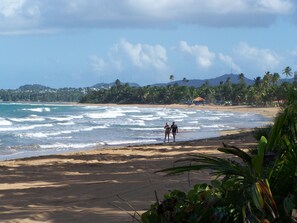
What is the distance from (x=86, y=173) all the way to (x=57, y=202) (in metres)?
4.50

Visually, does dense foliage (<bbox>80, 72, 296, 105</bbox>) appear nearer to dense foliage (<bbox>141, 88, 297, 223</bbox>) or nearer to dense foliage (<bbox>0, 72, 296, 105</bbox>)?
dense foliage (<bbox>0, 72, 296, 105</bbox>)

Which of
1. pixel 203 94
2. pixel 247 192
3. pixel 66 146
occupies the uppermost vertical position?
pixel 203 94

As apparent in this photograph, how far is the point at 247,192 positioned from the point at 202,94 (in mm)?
137035

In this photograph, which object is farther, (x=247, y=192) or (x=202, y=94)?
(x=202, y=94)

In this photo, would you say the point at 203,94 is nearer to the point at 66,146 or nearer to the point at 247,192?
the point at 66,146

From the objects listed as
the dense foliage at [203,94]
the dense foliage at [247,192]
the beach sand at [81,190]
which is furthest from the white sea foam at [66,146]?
the dense foliage at [203,94]

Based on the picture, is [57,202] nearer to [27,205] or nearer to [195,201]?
[27,205]

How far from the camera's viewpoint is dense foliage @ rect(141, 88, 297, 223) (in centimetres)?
252

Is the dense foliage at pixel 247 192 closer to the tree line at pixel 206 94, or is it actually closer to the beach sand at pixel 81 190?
the beach sand at pixel 81 190

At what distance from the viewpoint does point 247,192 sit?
2594 mm

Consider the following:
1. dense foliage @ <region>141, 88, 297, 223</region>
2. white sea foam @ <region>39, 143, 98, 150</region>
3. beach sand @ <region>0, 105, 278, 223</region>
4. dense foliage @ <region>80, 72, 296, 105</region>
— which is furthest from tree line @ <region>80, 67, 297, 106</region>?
dense foliage @ <region>141, 88, 297, 223</region>

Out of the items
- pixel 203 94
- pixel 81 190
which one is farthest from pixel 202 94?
pixel 81 190

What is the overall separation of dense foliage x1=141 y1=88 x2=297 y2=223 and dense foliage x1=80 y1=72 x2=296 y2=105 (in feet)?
325

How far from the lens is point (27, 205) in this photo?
25.7ft
